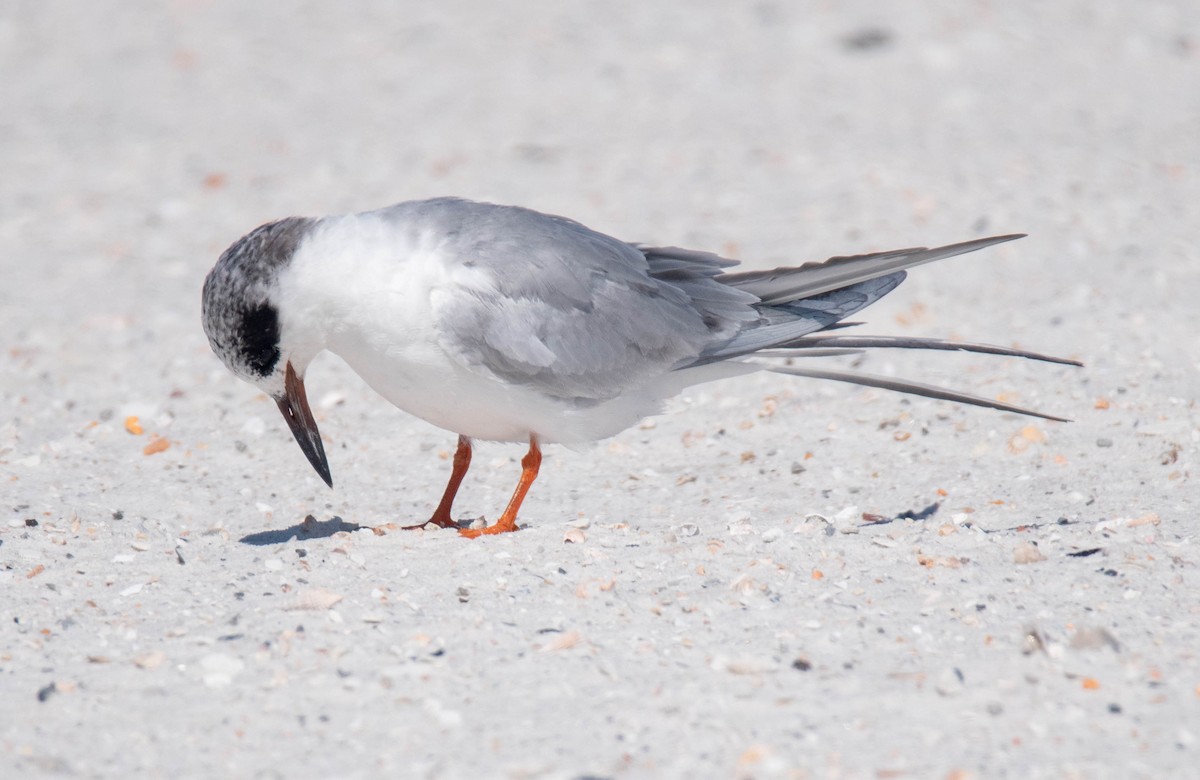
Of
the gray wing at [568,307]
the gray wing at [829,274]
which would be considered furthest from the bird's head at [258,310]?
the gray wing at [829,274]

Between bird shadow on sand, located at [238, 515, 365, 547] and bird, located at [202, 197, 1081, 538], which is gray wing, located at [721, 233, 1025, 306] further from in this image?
bird shadow on sand, located at [238, 515, 365, 547]

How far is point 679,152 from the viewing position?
10641mm

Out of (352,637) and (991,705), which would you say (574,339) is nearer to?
(352,637)

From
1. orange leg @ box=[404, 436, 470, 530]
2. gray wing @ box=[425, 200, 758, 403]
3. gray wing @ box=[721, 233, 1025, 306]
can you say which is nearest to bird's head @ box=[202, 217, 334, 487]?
gray wing @ box=[425, 200, 758, 403]

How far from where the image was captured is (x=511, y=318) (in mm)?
4879

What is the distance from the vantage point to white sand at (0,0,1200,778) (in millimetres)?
3693

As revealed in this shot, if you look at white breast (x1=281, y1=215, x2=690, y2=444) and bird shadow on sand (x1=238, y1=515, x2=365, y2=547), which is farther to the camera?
bird shadow on sand (x1=238, y1=515, x2=365, y2=547)

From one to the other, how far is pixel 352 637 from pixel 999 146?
7.69 meters

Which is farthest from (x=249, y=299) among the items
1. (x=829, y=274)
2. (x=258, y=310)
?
(x=829, y=274)

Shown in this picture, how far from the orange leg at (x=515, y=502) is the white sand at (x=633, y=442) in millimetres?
185

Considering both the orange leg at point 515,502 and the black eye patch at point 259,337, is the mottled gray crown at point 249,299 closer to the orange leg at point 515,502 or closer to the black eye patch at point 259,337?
the black eye patch at point 259,337

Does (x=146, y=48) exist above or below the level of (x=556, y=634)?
above

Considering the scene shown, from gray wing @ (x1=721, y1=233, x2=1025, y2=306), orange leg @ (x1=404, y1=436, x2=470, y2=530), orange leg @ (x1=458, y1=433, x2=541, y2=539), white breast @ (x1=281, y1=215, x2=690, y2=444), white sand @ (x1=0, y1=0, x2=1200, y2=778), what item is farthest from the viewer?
orange leg @ (x1=404, y1=436, x2=470, y2=530)

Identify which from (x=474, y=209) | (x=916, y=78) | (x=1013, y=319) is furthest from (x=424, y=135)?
(x=474, y=209)
